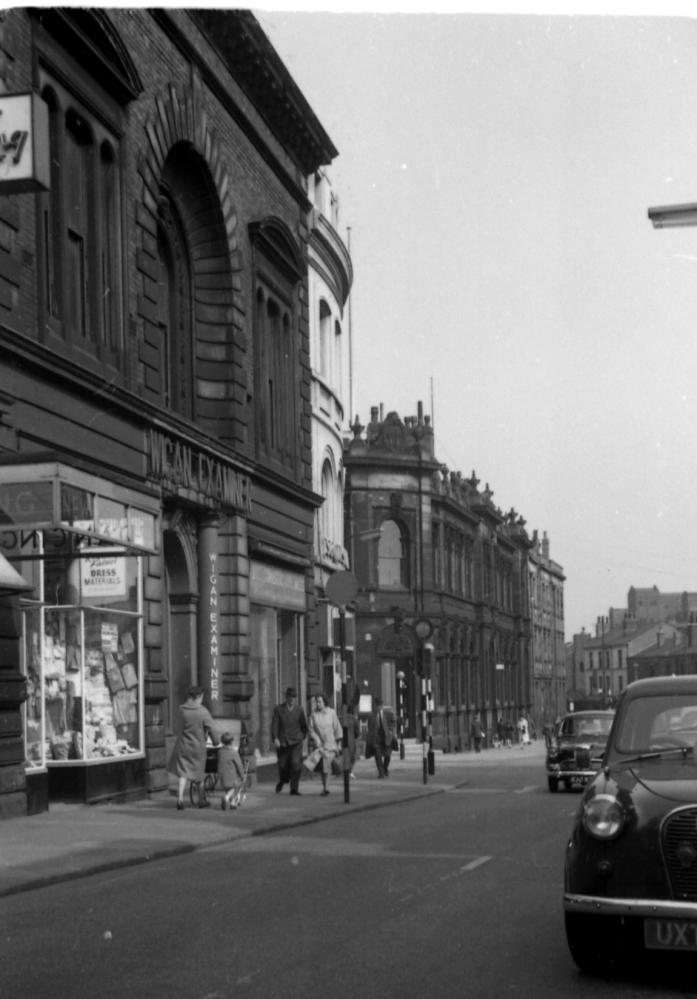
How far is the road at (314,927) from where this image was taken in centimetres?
856

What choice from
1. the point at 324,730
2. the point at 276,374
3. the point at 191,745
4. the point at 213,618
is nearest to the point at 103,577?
the point at 191,745

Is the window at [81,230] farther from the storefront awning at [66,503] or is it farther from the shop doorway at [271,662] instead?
the shop doorway at [271,662]

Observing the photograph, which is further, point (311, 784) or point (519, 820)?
point (311, 784)

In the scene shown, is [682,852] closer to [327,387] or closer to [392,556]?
[327,387]

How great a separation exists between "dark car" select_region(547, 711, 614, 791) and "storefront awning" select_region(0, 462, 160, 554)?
1019cm

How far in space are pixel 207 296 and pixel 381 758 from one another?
11782 mm

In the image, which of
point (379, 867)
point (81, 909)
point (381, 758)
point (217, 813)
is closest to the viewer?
point (81, 909)

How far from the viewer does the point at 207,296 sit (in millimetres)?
29828

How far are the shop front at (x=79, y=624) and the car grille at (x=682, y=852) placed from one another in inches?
444

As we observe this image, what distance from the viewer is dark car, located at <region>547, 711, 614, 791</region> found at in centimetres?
2927

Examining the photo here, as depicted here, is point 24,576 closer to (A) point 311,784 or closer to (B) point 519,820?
(B) point 519,820

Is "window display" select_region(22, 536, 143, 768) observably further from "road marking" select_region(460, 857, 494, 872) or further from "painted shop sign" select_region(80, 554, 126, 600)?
"road marking" select_region(460, 857, 494, 872)

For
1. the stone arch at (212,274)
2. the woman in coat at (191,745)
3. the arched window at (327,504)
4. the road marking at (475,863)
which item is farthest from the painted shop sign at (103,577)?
the arched window at (327,504)

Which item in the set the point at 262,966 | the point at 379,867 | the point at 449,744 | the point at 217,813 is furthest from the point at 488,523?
the point at 262,966
